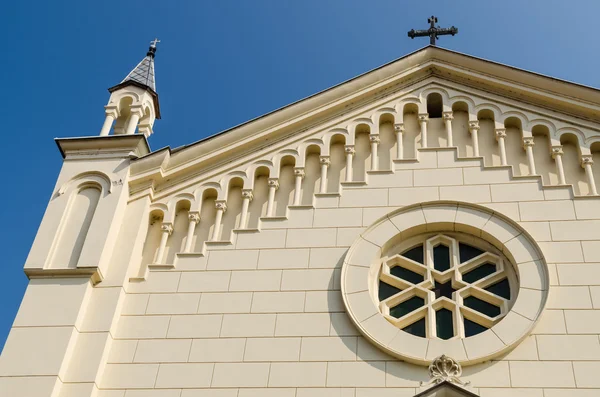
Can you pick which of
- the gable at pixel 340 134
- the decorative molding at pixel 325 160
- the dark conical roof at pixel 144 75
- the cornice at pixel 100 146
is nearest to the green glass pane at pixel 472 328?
the gable at pixel 340 134

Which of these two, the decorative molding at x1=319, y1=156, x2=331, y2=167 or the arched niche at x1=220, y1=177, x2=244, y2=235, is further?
the decorative molding at x1=319, y1=156, x2=331, y2=167

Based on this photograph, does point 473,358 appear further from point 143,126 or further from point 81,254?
point 143,126

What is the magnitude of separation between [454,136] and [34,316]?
6.53 meters

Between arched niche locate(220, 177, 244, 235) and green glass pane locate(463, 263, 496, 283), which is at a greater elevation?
arched niche locate(220, 177, 244, 235)

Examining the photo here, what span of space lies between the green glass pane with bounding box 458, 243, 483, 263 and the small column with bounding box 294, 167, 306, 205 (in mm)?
2384

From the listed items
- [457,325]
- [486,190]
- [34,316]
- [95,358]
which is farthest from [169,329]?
[486,190]

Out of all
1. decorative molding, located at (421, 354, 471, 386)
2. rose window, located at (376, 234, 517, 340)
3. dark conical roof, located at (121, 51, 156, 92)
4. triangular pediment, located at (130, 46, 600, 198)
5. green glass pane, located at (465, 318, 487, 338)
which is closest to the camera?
decorative molding, located at (421, 354, 471, 386)

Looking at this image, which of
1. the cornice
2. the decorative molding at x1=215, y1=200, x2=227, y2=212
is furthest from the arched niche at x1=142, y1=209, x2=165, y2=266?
the cornice

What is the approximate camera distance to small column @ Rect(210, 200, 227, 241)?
12.4 metres

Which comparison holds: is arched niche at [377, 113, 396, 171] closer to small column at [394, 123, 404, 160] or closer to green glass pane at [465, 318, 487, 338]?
small column at [394, 123, 404, 160]

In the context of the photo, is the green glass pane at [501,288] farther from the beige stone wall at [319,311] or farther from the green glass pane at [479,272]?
the beige stone wall at [319,311]

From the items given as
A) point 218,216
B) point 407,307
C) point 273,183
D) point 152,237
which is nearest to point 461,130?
point 273,183

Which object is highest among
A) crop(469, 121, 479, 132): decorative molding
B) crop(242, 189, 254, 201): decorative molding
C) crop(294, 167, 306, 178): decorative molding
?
crop(469, 121, 479, 132): decorative molding

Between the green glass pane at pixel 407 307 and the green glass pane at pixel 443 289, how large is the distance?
22 cm
